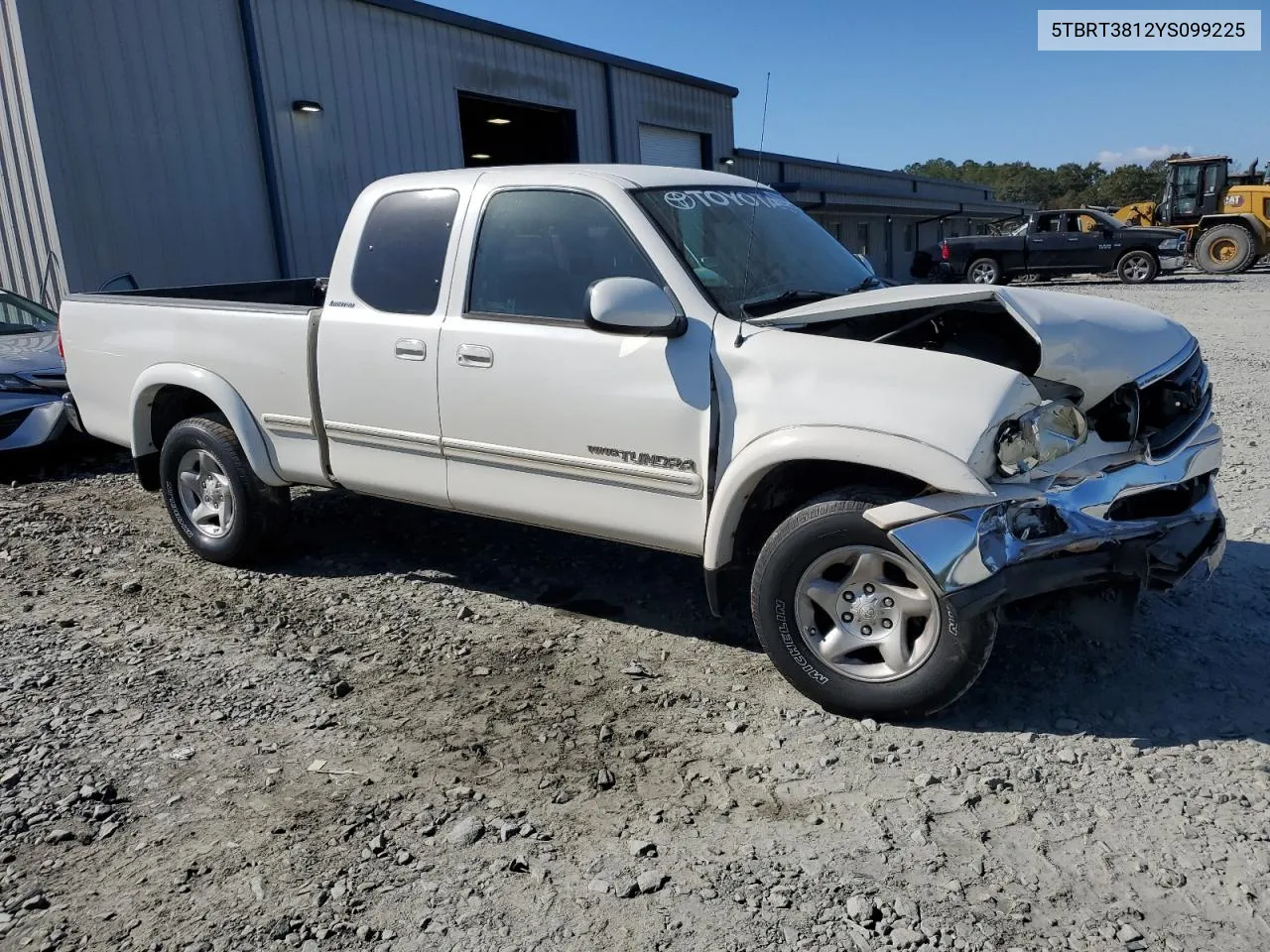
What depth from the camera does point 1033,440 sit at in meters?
3.18

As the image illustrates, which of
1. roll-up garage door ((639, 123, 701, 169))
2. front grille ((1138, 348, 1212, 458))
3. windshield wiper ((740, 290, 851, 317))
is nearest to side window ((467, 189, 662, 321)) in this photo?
windshield wiper ((740, 290, 851, 317))

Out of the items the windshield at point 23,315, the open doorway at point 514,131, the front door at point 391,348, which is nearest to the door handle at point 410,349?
the front door at point 391,348

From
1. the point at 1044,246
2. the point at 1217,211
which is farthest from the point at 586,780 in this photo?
the point at 1217,211

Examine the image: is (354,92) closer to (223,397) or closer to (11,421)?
(11,421)

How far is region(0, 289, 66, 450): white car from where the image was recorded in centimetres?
777

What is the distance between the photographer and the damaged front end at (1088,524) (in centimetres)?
310

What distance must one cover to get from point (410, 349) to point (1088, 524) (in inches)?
112

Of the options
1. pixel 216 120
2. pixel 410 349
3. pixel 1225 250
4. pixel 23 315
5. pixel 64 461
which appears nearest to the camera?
pixel 410 349

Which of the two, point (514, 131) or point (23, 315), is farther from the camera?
point (514, 131)

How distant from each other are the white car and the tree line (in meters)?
87.1

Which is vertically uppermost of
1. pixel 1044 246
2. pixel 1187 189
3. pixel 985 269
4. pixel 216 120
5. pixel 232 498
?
pixel 216 120

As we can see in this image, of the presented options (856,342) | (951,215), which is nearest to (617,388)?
(856,342)

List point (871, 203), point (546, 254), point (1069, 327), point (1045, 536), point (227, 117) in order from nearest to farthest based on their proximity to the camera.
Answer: point (1045, 536), point (1069, 327), point (546, 254), point (227, 117), point (871, 203)

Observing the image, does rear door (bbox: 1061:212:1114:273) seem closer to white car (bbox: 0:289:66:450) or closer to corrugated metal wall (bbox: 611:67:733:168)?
corrugated metal wall (bbox: 611:67:733:168)
